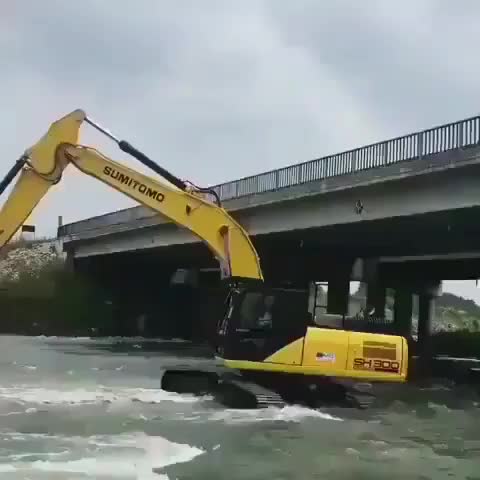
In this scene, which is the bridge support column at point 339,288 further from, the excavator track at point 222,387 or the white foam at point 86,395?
the excavator track at point 222,387

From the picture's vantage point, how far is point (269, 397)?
792 inches

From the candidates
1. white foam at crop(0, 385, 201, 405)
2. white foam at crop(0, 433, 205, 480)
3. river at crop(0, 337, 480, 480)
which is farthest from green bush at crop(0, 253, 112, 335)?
white foam at crop(0, 433, 205, 480)

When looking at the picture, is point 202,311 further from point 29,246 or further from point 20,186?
point 20,186

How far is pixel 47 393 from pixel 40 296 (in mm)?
54916

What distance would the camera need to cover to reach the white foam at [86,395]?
862 inches

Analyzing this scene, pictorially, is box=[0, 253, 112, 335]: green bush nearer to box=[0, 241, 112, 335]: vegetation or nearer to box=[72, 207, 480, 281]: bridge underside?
box=[0, 241, 112, 335]: vegetation

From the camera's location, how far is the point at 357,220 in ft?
123

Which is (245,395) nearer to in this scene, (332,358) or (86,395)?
(332,358)

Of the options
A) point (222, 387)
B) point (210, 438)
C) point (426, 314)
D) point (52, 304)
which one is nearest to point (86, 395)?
point (222, 387)

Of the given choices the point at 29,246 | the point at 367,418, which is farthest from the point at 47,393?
the point at 29,246

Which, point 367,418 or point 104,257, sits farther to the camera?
point 104,257

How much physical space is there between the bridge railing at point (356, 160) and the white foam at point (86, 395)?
13.9 meters

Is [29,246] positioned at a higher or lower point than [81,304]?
higher

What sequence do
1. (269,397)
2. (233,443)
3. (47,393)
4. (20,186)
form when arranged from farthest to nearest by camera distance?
(20,186) → (47,393) → (269,397) → (233,443)
